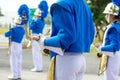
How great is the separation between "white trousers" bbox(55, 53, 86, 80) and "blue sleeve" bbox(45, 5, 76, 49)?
0.52 ft

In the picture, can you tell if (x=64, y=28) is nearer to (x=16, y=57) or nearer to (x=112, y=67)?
(x=112, y=67)

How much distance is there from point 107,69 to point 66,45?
206 centimetres

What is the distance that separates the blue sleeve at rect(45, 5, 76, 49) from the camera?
11.5 feet

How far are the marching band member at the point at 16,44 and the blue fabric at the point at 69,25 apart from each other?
4553 millimetres

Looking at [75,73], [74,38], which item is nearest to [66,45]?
[74,38]

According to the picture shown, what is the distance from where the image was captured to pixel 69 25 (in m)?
3.52

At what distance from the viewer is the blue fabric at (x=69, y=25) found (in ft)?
11.6

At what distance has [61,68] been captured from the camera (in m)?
3.69

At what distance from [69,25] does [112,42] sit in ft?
5.74

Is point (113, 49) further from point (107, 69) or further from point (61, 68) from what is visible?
point (61, 68)

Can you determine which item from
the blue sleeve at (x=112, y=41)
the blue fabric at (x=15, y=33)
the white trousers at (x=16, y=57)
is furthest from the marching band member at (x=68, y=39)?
the white trousers at (x=16, y=57)

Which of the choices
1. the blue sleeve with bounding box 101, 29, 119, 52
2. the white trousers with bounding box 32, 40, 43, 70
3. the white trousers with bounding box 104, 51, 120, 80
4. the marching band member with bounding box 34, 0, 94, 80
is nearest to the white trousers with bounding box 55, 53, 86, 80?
the marching band member with bounding box 34, 0, 94, 80

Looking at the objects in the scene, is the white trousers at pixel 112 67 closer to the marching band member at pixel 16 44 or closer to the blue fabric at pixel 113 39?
the blue fabric at pixel 113 39

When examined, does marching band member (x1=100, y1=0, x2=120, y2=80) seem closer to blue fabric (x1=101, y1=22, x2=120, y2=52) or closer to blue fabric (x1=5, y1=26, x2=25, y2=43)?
blue fabric (x1=101, y1=22, x2=120, y2=52)
